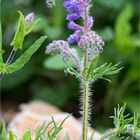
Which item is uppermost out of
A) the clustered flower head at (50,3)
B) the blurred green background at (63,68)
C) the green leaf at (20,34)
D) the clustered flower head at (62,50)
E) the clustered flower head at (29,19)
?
the blurred green background at (63,68)

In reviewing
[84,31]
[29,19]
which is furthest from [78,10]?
[29,19]

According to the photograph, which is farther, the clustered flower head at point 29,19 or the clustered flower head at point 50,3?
the clustered flower head at point 29,19

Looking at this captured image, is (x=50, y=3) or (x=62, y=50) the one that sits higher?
(x=50, y=3)

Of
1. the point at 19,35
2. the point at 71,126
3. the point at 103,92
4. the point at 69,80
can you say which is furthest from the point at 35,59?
the point at 19,35

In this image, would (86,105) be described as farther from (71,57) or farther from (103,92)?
(103,92)

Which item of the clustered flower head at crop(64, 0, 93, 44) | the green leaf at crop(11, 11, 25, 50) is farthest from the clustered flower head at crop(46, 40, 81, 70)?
the green leaf at crop(11, 11, 25, 50)

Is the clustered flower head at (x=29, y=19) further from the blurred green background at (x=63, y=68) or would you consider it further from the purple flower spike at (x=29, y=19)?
the blurred green background at (x=63, y=68)

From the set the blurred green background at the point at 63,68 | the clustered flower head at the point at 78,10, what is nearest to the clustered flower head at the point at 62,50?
the clustered flower head at the point at 78,10

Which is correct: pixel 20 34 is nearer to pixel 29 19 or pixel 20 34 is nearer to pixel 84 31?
pixel 29 19

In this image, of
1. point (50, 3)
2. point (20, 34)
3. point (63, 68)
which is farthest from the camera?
point (63, 68)

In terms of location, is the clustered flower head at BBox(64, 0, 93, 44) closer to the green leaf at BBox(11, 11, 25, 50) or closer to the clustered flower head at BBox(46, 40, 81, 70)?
the clustered flower head at BBox(46, 40, 81, 70)
